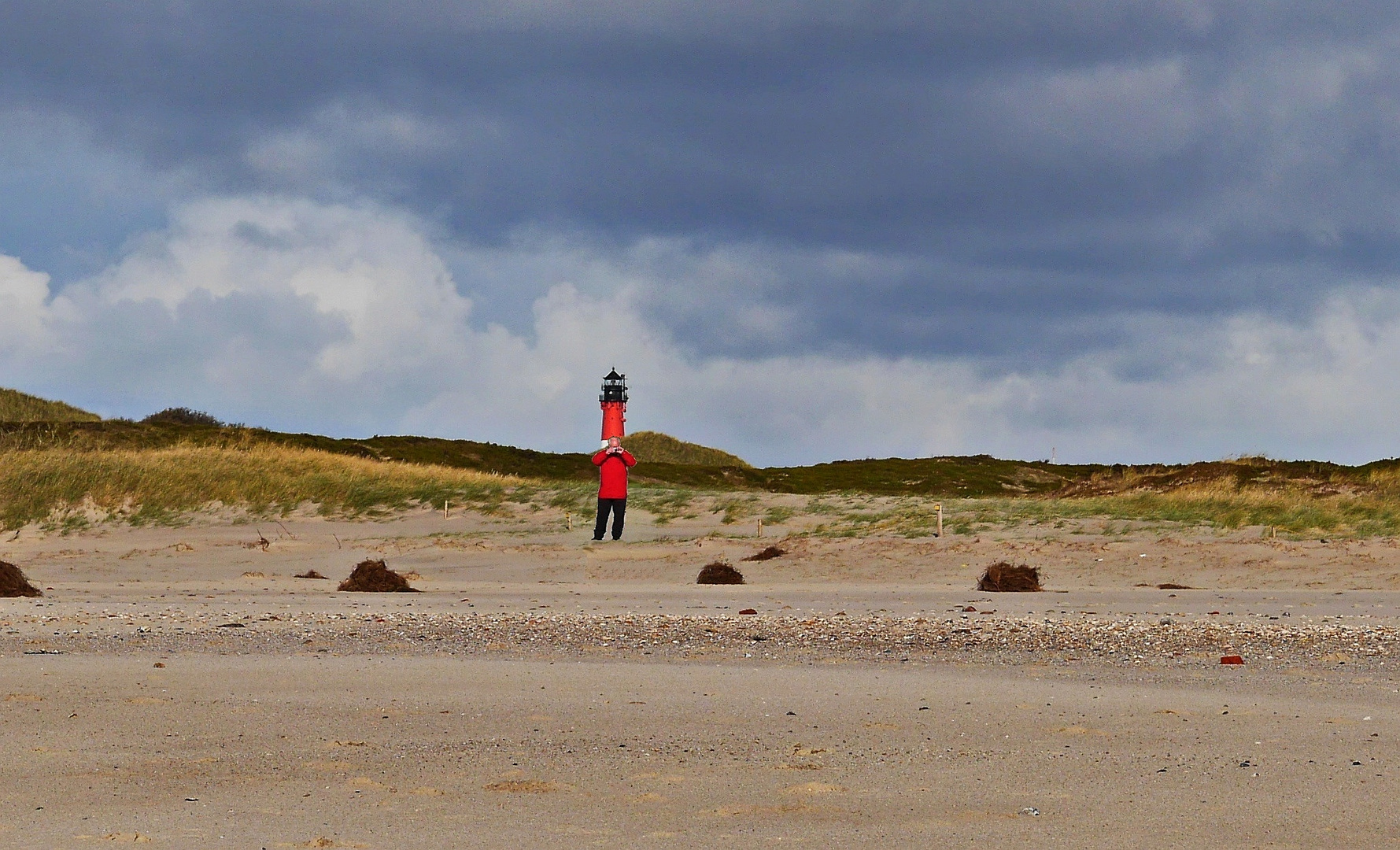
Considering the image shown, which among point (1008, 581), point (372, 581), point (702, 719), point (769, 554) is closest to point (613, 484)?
point (769, 554)

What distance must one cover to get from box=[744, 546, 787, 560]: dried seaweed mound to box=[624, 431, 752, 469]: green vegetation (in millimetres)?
49339

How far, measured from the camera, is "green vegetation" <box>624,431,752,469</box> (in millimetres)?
74625

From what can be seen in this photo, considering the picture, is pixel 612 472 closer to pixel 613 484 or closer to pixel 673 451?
pixel 613 484

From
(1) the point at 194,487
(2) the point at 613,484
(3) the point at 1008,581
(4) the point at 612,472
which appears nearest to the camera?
(3) the point at 1008,581

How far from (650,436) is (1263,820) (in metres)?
71.3

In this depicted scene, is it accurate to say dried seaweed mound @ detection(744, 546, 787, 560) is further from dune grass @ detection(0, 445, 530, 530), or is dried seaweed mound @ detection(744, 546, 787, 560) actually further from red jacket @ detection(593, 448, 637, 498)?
dune grass @ detection(0, 445, 530, 530)

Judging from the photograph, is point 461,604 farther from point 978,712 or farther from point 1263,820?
point 1263,820

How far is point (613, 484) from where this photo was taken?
2800 cm

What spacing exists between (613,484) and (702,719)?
64.5 feet

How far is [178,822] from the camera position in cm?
579

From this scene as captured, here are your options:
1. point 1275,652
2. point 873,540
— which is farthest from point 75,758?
point 873,540

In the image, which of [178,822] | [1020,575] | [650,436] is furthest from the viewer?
[650,436]

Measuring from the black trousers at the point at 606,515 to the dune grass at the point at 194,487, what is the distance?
6.43 m

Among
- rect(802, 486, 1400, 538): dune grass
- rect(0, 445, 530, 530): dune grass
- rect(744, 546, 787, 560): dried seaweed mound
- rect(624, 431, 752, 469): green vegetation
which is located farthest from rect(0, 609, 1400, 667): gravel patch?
rect(624, 431, 752, 469): green vegetation
